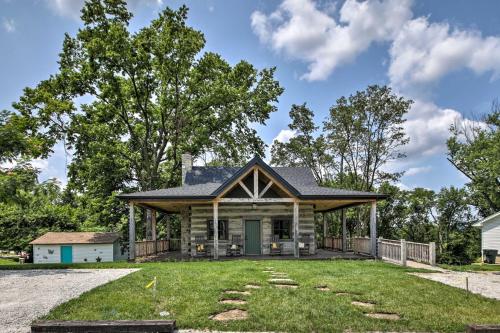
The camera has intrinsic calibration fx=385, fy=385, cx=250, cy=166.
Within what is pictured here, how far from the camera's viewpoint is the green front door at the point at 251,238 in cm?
1992

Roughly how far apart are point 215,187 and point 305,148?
1867 cm

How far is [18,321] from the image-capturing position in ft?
20.7

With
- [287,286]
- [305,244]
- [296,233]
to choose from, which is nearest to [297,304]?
[287,286]

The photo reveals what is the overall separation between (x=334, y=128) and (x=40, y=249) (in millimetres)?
25712

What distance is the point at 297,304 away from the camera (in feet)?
23.6

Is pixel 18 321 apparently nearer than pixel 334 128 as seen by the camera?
Yes

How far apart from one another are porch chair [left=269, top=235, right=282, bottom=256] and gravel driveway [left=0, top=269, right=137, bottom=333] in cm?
875

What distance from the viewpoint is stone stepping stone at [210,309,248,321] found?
20.9 ft

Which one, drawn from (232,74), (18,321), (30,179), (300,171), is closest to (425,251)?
(300,171)

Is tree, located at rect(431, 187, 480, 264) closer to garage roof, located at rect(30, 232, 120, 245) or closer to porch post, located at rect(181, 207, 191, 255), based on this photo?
porch post, located at rect(181, 207, 191, 255)

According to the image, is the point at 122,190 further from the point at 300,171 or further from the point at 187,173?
the point at 300,171

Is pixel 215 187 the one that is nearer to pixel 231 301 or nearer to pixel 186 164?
pixel 186 164

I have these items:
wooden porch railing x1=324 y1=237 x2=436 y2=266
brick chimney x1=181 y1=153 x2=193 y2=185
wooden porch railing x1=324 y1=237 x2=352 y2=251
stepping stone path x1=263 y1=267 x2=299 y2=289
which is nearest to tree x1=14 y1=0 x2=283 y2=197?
brick chimney x1=181 y1=153 x2=193 y2=185

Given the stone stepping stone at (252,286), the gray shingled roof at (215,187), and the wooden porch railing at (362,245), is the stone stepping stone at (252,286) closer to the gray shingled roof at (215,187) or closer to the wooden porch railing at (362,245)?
the gray shingled roof at (215,187)
